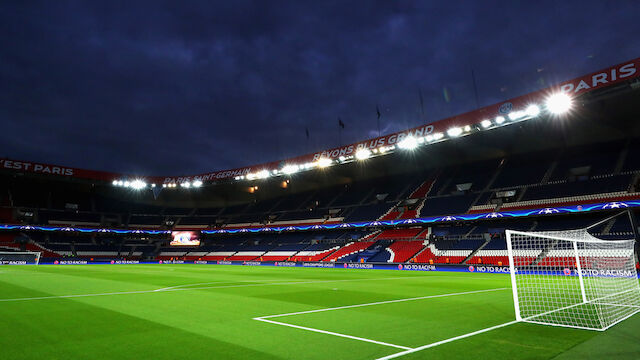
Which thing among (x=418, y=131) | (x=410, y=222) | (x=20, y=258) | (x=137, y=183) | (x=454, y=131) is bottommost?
(x=20, y=258)

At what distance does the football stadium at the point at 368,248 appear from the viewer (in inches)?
244

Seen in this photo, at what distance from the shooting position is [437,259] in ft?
102

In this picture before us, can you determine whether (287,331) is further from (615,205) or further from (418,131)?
(615,205)

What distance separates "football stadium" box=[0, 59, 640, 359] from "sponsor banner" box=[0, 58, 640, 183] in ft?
0.42

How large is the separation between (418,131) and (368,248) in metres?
14.0

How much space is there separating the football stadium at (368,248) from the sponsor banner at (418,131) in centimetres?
13

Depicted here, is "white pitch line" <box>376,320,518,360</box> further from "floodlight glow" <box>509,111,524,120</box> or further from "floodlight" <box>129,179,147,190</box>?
"floodlight" <box>129,179,147,190</box>

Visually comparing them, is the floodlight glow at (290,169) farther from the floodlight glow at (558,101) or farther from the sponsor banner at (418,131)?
the floodlight glow at (558,101)

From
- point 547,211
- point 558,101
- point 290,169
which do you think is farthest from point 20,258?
point 558,101

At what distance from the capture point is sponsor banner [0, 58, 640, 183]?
1989cm

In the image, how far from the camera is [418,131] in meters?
30.2

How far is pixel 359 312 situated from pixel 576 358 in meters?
4.70

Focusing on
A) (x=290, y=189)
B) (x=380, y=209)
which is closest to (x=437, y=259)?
(x=380, y=209)

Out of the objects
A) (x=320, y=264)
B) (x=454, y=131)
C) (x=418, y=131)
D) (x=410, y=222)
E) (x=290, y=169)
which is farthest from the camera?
(x=290, y=169)
